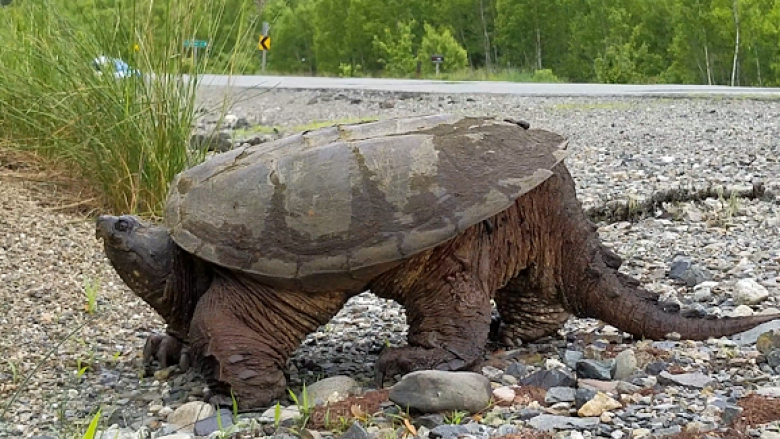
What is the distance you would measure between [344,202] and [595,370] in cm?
77

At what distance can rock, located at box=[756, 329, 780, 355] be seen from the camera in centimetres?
261

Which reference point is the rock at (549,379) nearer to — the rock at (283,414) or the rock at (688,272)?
the rock at (283,414)

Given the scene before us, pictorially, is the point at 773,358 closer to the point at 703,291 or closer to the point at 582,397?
the point at 582,397

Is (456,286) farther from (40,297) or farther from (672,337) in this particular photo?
(40,297)

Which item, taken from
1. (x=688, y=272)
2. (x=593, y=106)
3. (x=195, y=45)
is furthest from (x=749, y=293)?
(x=593, y=106)

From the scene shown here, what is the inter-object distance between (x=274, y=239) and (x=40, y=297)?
1.82 meters

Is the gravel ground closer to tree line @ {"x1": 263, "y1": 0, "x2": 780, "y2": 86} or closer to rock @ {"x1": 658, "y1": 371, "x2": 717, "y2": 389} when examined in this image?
rock @ {"x1": 658, "y1": 371, "x2": 717, "y2": 389}

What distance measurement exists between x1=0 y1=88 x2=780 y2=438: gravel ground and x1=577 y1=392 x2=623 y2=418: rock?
5 cm

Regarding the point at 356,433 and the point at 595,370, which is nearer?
the point at 356,433

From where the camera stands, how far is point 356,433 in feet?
6.89

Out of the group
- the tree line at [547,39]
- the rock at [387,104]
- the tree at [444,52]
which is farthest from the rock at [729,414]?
the tree at [444,52]

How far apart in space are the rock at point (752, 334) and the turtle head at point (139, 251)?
1586 mm

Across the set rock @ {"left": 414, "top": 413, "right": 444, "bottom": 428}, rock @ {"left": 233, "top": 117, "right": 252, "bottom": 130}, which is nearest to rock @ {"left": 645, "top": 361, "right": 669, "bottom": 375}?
rock @ {"left": 414, "top": 413, "right": 444, "bottom": 428}

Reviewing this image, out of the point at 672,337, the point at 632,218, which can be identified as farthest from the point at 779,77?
the point at 672,337
